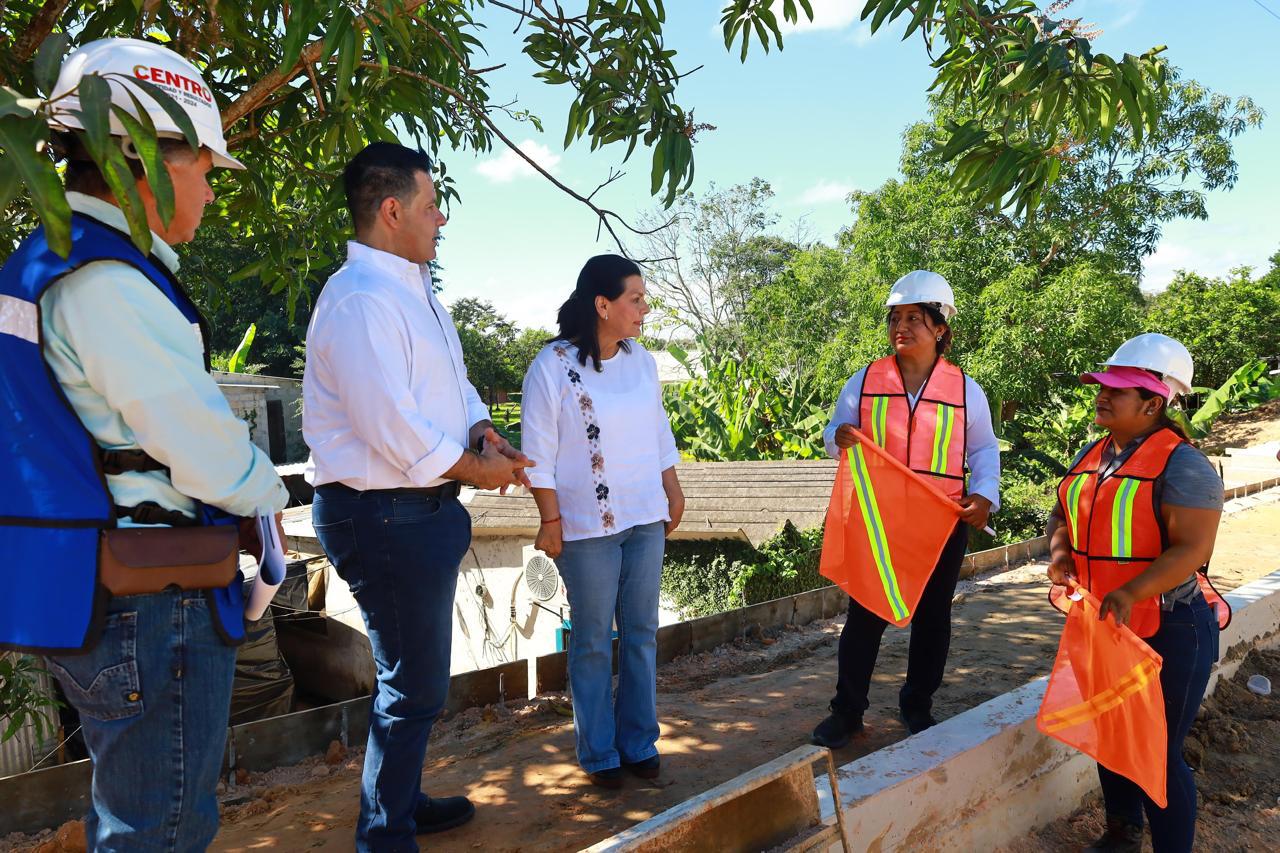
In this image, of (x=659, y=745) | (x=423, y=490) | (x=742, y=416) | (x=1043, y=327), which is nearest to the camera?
(x=423, y=490)

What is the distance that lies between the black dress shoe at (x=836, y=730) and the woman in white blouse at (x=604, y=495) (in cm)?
80

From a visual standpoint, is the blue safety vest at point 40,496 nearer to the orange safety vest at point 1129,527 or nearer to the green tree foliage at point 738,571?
the orange safety vest at point 1129,527

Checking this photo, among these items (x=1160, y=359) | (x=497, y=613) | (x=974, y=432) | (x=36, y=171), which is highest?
(x=36, y=171)

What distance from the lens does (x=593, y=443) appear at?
3.26m

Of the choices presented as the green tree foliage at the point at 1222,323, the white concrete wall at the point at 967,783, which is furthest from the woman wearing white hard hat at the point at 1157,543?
the green tree foliage at the point at 1222,323

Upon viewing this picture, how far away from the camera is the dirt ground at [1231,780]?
3566mm

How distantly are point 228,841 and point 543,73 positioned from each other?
310 centimetres

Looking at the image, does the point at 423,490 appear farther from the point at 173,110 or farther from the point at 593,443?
the point at 173,110

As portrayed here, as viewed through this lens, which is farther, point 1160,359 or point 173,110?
point 1160,359

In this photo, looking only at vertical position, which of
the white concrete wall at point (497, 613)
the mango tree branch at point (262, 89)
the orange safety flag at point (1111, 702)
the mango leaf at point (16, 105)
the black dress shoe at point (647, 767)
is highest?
the mango tree branch at point (262, 89)

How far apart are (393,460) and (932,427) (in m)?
2.36

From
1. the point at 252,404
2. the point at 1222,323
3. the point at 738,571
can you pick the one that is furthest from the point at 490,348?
the point at 738,571

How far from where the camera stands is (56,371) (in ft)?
5.31

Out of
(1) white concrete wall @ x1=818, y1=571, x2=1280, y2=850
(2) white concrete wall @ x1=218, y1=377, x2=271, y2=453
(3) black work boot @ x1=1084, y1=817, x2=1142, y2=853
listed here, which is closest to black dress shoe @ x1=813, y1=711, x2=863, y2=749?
(1) white concrete wall @ x1=818, y1=571, x2=1280, y2=850
